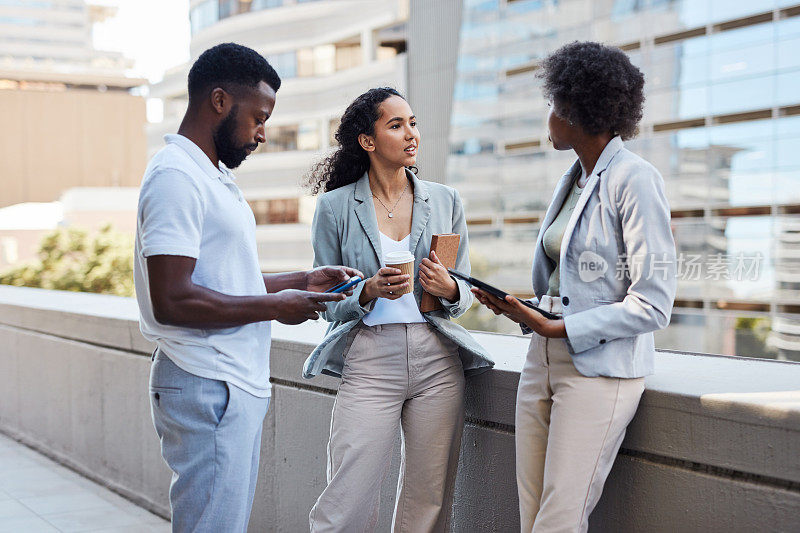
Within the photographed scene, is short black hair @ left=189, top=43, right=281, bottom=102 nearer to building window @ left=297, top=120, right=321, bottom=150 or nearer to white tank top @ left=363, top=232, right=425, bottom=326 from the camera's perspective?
white tank top @ left=363, top=232, right=425, bottom=326

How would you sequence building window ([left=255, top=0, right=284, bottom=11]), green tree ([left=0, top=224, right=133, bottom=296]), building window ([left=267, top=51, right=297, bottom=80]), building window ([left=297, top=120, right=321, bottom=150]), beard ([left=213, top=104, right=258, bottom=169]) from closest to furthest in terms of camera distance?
beard ([left=213, top=104, right=258, bottom=169])
green tree ([left=0, top=224, right=133, bottom=296])
building window ([left=297, top=120, right=321, bottom=150])
building window ([left=267, top=51, right=297, bottom=80])
building window ([left=255, top=0, right=284, bottom=11])

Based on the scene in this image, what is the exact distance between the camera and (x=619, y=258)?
2.36 metres

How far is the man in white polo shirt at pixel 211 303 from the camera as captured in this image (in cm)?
231

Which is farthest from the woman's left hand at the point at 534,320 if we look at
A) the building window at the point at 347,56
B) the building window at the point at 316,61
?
the building window at the point at 316,61

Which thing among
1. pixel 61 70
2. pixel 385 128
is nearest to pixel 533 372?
pixel 385 128

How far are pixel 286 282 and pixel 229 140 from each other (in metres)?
0.60

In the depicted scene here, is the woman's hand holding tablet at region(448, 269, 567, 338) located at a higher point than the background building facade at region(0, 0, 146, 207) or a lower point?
lower

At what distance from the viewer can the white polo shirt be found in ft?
7.47

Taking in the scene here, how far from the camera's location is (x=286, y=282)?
2912 mm

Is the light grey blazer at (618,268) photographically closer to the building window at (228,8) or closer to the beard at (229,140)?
the beard at (229,140)

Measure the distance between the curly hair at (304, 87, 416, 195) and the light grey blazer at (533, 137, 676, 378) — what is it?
1.04 meters

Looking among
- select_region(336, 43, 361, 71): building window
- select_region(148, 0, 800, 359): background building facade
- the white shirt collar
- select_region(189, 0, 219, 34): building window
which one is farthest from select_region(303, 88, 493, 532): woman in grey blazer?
select_region(189, 0, 219, 34): building window

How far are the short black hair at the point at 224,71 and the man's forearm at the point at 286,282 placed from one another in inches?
27.0

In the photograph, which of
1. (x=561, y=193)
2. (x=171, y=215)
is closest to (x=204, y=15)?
(x=561, y=193)
